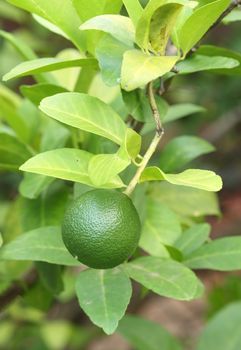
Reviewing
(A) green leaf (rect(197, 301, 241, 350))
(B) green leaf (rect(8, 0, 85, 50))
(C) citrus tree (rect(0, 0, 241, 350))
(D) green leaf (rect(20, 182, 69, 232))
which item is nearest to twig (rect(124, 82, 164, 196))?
(C) citrus tree (rect(0, 0, 241, 350))

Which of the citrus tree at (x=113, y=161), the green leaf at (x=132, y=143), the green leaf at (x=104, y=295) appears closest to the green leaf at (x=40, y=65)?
the citrus tree at (x=113, y=161)

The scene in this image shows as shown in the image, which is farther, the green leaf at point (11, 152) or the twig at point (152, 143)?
the green leaf at point (11, 152)

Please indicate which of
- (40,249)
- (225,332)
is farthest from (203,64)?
(225,332)

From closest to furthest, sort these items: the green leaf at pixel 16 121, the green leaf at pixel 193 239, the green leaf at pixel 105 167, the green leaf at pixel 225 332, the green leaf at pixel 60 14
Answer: the green leaf at pixel 105 167 < the green leaf at pixel 60 14 < the green leaf at pixel 193 239 < the green leaf at pixel 16 121 < the green leaf at pixel 225 332

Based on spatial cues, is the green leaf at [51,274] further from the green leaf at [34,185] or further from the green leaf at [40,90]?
the green leaf at [40,90]

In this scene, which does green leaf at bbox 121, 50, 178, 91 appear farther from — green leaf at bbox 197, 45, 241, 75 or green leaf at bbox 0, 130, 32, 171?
green leaf at bbox 0, 130, 32, 171

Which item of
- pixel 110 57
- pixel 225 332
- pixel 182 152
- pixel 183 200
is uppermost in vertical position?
pixel 110 57

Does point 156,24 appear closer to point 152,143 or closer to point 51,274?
point 152,143

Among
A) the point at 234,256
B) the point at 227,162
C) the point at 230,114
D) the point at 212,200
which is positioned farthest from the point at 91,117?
the point at 227,162
